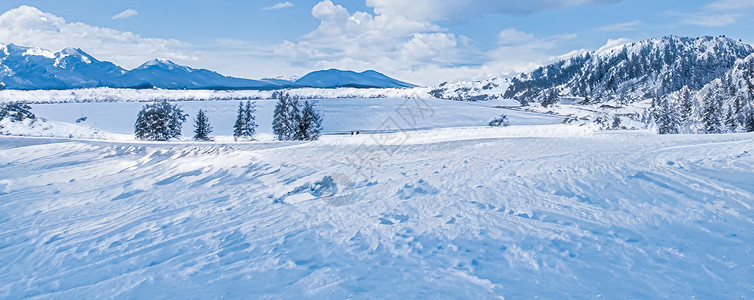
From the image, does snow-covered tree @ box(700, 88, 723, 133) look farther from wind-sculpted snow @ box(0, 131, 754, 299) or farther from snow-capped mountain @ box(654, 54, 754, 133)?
wind-sculpted snow @ box(0, 131, 754, 299)

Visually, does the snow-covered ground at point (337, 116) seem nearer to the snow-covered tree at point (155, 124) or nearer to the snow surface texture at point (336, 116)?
the snow surface texture at point (336, 116)

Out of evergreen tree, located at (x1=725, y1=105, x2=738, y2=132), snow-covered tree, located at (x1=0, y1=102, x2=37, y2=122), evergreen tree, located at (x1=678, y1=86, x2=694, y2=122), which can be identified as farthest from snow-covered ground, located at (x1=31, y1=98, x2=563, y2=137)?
evergreen tree, located at (x1=725, y1=105, x2=738, y2=132)

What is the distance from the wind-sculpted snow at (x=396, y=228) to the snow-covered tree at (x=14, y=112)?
40725 mm

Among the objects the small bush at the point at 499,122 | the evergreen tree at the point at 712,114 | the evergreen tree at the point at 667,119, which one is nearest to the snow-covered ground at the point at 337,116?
the small bush at the point at 499,122

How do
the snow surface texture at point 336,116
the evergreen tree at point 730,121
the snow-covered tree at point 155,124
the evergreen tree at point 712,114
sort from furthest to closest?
1. the snow surface texture at point 336,116
2. the evergreen tree at point 712,114
3. the snow-covered tree at point 155,124
4. the evergreen tree at point 730,121

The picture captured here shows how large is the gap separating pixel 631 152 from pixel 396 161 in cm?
720

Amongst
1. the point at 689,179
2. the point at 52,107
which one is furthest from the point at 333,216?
the point at 52,107

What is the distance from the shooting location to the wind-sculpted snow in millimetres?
4344

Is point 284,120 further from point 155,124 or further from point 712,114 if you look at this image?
point 712,114

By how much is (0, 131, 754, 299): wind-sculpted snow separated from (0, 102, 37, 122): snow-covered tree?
4073 centimetres

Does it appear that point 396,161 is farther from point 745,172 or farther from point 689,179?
point 745,172

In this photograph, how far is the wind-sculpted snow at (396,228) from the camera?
4.34m

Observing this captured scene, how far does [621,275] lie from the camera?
4.22m

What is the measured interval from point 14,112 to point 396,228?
5376 centimetres
